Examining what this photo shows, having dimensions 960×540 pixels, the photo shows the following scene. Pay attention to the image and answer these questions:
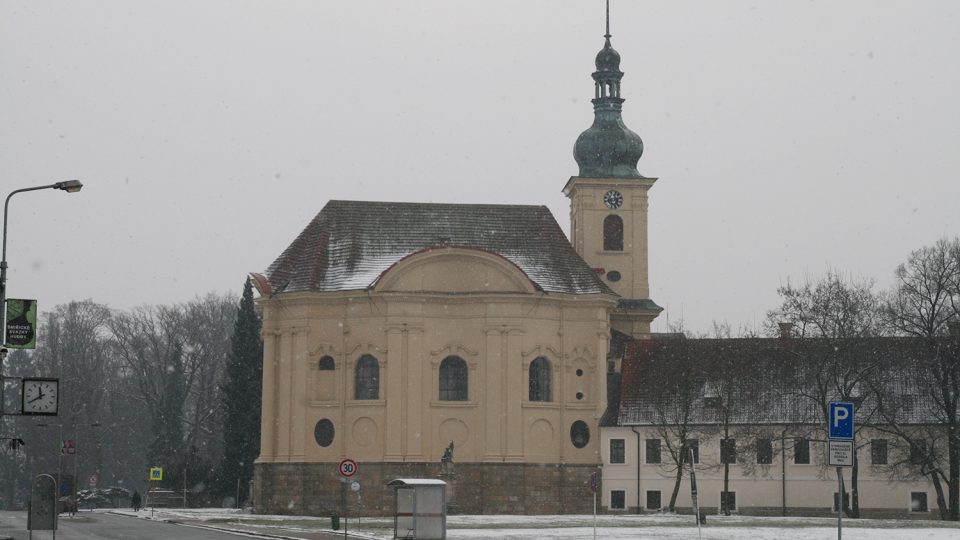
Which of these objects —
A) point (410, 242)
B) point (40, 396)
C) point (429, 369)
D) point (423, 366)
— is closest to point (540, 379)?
point (429, 369)

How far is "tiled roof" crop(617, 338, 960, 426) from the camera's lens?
65.8 m

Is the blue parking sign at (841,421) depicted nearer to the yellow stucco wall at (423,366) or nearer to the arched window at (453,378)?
the yellow stucco wall at (423,366)

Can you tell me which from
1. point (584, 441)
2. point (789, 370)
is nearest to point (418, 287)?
point (584, 441)

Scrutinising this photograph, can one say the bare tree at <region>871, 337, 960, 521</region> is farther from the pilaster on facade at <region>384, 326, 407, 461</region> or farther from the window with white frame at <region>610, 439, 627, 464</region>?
the pilaster on facade at <region>384, 326, 407, 461</region>

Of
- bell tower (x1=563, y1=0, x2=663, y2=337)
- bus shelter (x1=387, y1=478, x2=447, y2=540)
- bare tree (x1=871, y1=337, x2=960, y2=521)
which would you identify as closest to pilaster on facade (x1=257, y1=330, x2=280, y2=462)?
bell tower (x1=563, y1=0, x2=663, y2=337)

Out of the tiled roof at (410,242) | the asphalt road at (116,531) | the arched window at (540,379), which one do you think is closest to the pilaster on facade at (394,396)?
the tiled roof at (410,242)

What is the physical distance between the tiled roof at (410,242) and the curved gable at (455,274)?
2.79 ft

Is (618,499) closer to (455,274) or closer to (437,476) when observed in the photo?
(437,476)

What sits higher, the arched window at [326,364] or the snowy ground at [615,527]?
the arched window at [326,364]

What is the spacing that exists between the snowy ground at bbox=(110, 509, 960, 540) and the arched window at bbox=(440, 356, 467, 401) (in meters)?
7.51

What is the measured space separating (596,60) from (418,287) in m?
17.4

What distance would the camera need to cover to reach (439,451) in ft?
226

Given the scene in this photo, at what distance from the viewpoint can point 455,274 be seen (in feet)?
228

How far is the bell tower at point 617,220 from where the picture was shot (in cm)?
7744
